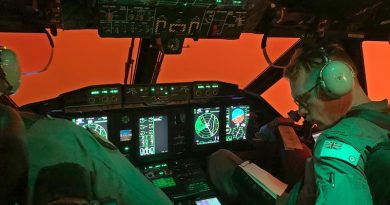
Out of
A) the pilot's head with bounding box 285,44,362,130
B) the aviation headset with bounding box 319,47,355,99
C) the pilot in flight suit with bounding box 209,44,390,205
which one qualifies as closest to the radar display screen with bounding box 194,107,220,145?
the pilot in flight suit with bounding box 209,44,390,205

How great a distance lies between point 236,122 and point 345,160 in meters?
1.69

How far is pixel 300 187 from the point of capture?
1691 millimetres

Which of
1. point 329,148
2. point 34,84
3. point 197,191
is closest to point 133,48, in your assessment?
point 34,84

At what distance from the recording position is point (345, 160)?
3.98 feet

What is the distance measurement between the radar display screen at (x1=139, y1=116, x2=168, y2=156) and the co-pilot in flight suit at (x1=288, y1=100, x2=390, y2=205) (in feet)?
4.80

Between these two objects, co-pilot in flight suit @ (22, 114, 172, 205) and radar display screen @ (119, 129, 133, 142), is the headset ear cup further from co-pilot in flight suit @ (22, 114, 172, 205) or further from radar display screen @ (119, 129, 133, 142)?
radar display screen @ (119, 129, 133, 142)

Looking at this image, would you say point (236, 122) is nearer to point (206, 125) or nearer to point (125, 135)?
point (206, 125)

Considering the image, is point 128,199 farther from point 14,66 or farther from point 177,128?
point 177,128

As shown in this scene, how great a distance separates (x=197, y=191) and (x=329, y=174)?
140 centimetres

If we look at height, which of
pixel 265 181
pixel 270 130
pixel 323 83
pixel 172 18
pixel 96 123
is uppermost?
pixel 172 18

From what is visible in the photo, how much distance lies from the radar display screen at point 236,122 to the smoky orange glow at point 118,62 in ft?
1.80

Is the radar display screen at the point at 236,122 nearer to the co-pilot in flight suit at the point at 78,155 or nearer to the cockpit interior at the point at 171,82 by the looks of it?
the cockpit interior at the point at 171,82

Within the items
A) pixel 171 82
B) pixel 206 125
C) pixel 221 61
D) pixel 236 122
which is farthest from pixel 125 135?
pixel 221 61

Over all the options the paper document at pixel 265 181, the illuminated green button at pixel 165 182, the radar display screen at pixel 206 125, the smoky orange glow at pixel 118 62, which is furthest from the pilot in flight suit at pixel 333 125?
the smoky orange glow at pixel 118 62
